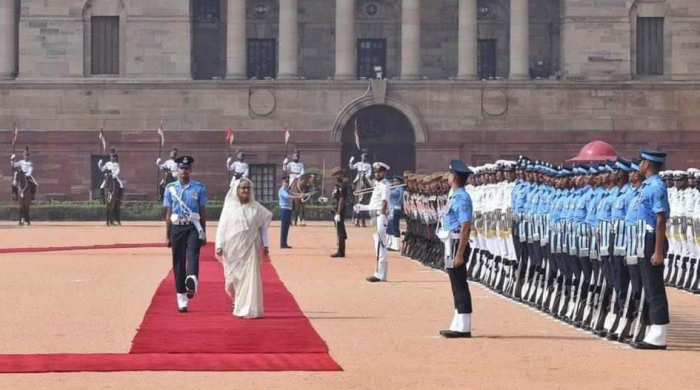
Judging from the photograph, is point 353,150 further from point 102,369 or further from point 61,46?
point 102,369

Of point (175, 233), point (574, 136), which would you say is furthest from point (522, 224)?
point (574, 136)

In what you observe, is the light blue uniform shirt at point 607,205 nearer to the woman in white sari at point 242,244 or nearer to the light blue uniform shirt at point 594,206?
the light blue uniform shirt at point 594,206

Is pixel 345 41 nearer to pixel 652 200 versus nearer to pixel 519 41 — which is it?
pixel 519 41

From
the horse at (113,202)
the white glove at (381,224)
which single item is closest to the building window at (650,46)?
the horse at (113,202)

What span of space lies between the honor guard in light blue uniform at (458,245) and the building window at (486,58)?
189 feet

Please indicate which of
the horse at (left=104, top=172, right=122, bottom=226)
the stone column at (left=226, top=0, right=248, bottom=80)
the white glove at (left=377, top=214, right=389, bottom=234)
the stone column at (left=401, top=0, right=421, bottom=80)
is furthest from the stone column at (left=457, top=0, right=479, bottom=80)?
the white glove at (left=377, top=214, right=389, bottom=234)

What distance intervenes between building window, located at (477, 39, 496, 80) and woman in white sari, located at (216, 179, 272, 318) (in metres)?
54.8

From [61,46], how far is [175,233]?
52053mm

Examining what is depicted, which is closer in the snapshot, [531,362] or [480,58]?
[531,362]

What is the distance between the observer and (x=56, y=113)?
81.1 metres

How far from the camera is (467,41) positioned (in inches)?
3219

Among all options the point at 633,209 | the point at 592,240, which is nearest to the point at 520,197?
the point at 592,240

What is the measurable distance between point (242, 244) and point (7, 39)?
53743 millimetres

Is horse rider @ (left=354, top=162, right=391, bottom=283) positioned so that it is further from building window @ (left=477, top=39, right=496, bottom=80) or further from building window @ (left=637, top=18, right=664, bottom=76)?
building window @ (left=477, top=39, right=496, bottom=80)
